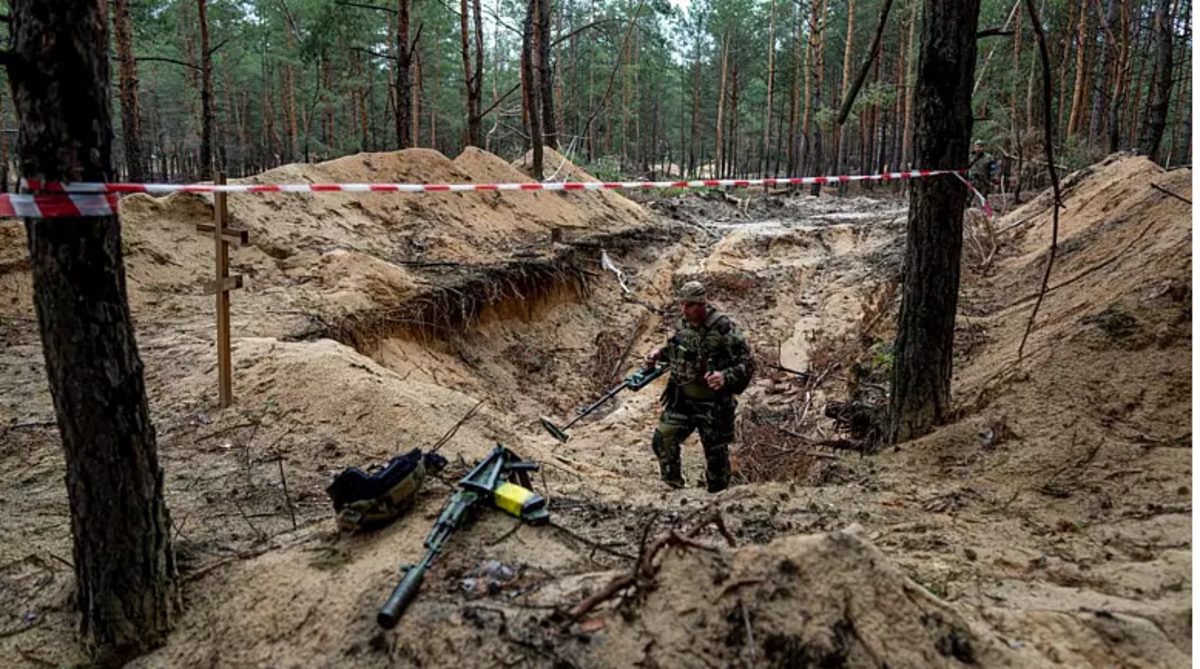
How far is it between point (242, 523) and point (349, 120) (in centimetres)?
4126

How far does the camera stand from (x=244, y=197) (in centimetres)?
1015

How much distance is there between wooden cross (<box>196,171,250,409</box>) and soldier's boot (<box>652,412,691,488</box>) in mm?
3412

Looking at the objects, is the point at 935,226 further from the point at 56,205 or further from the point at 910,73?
the point at 910,73

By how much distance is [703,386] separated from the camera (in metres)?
5.86

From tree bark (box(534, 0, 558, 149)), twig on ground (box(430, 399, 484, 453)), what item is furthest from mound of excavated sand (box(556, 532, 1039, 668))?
tree bark (box(534, 0, 558, 149))

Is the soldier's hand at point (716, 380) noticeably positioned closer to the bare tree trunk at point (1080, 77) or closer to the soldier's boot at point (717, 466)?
the soldier's boot at point (717, 466)

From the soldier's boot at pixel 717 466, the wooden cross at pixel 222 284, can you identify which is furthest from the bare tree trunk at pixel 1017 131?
the wooden cross at pixel 222 284

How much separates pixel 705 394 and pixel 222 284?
3.81 m

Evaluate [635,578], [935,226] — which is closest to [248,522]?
[635,578]

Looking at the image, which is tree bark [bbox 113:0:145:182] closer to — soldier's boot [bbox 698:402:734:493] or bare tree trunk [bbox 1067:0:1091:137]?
soldier's boot [bbox 698:402:734:493]

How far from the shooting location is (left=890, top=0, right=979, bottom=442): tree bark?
453cm

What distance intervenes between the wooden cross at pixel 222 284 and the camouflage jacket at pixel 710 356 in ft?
11.3

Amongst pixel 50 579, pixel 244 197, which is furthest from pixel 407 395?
pixel 244 197

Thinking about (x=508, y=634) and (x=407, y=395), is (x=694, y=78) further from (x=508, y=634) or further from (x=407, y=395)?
(x=508, y=634)
